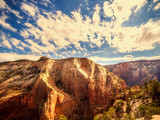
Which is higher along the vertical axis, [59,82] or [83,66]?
[83,66]

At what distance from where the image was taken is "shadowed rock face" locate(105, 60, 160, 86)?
105256mm

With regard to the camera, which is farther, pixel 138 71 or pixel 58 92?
pixel 138 71

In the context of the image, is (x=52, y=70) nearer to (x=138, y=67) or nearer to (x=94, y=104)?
(x=94, y=104)

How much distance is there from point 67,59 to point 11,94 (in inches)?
1525

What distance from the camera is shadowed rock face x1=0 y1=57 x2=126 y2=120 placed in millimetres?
37031

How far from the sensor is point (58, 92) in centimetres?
4303

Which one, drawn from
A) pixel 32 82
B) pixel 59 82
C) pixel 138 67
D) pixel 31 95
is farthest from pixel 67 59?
pixel 138 67

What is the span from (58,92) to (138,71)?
12400 centimetres

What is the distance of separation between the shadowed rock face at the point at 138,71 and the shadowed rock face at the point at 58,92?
79829 millimetres

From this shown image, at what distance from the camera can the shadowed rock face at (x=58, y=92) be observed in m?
37.0

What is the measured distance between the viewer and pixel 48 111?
112ft

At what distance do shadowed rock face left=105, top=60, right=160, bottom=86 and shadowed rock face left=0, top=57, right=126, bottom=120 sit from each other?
262 feet

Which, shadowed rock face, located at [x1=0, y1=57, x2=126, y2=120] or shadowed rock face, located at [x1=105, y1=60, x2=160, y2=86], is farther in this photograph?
shadowed rock face, located at [x1=105, y1=60, x2=160, y2=86]

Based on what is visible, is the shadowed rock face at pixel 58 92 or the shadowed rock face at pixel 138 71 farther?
the shadowed rock face at pixel 138 71
